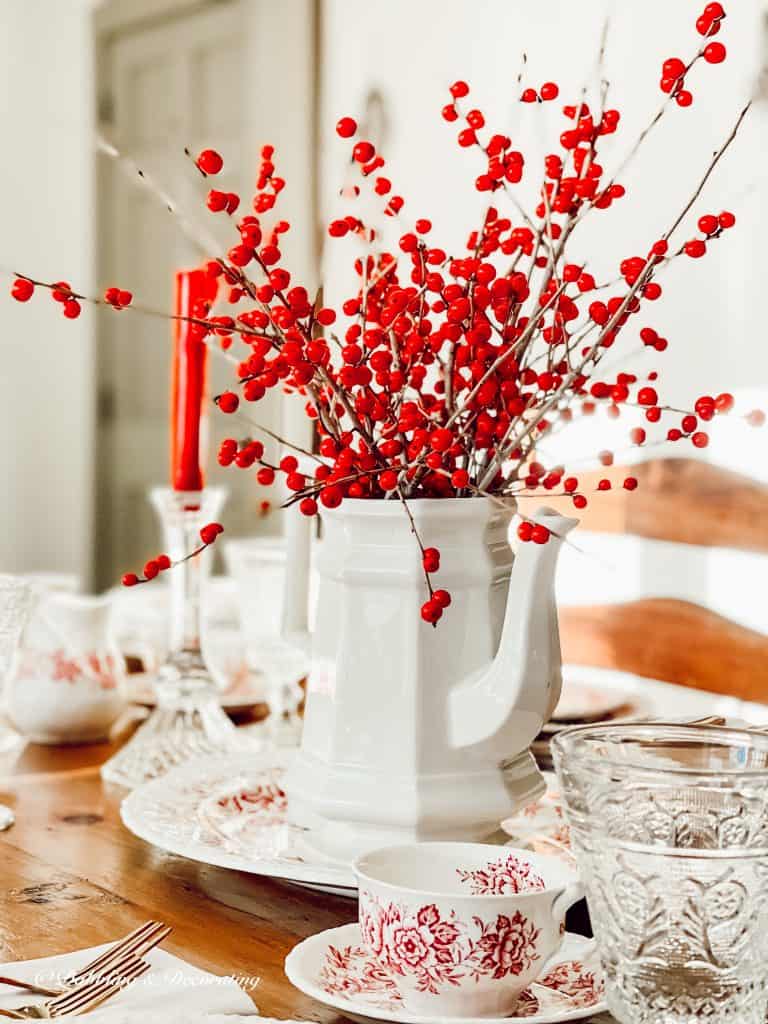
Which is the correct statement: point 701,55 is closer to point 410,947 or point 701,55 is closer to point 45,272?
point 410,947

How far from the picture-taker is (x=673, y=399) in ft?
9.32

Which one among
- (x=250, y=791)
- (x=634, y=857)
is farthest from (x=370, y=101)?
(x=634, y=857)

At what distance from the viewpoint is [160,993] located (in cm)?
64

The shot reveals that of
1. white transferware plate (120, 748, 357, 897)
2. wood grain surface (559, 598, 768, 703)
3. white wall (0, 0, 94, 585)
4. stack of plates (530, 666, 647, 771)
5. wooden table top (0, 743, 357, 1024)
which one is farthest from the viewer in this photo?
white wall (0, 0, 94, 585)

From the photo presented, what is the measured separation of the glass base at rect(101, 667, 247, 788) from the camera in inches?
44.1

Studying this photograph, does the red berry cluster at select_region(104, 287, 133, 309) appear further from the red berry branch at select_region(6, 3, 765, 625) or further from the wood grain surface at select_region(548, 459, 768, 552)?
the wood grain surface at select_region(548, 459, 768, 552)

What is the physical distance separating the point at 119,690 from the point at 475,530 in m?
0.53

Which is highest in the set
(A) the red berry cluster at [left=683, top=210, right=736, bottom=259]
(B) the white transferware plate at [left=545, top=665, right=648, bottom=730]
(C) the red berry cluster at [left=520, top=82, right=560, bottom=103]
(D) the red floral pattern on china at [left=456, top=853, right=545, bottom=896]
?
(C) the red berry cluster at [left=520, top=82, right=560, bottom=103]

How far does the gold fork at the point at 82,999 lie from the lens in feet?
2.04

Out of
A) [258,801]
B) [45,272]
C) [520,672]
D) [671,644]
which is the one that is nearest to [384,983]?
[520,672]

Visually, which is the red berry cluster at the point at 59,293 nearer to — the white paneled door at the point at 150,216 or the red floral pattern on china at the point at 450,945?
the red floral pattern on china at the point at 450,945

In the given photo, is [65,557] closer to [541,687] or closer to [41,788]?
[41,788]

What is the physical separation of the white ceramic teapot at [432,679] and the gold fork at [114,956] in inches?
5.8

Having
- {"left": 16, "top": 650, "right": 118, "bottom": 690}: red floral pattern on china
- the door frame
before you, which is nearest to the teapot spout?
{"left": 16, "top": 650, "right": 118, "bottom": 690}: red floral pattern on china
